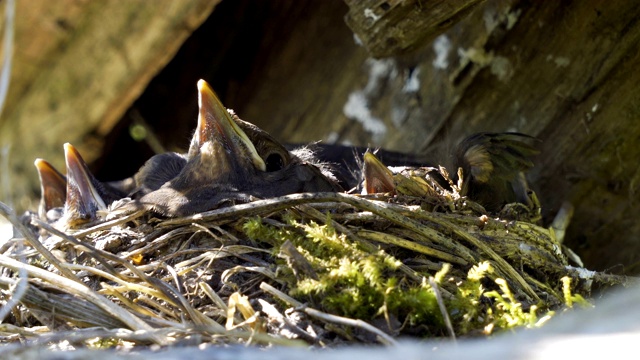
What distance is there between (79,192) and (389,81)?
133 cm

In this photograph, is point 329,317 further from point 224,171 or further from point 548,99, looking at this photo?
point 548,99

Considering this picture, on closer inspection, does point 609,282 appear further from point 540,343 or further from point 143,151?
point 143,151

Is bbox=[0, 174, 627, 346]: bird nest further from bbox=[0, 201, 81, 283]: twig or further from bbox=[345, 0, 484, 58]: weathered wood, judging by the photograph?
bbox=[345, 0, 484, 58]: weathered wood

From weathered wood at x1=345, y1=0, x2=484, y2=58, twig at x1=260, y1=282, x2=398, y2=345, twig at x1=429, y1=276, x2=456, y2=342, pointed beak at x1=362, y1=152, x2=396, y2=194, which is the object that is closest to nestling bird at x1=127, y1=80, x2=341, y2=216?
pointed beak at x1=362, y1=152, x2=396, y2=194

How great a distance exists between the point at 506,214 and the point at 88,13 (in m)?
1.67

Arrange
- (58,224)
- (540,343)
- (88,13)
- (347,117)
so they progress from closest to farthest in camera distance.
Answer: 1. (540,343)
2. (58,224)
3. (88,13)
4. (347,117)

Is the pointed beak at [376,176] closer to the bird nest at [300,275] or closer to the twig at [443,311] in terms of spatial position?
the bird nest at [300,275]

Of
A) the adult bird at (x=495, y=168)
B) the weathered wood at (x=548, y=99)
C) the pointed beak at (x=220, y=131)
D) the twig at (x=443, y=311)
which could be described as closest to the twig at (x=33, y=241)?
the pointed beak at (x=220, y=131)

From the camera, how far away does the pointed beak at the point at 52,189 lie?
3.06 metres

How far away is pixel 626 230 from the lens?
2.90m

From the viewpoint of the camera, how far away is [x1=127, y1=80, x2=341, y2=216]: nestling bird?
8.14ft

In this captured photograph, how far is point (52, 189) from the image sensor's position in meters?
3.09

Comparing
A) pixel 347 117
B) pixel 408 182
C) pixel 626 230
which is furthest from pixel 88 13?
pixel 626 230

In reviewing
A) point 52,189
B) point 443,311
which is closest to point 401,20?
point 443,311
